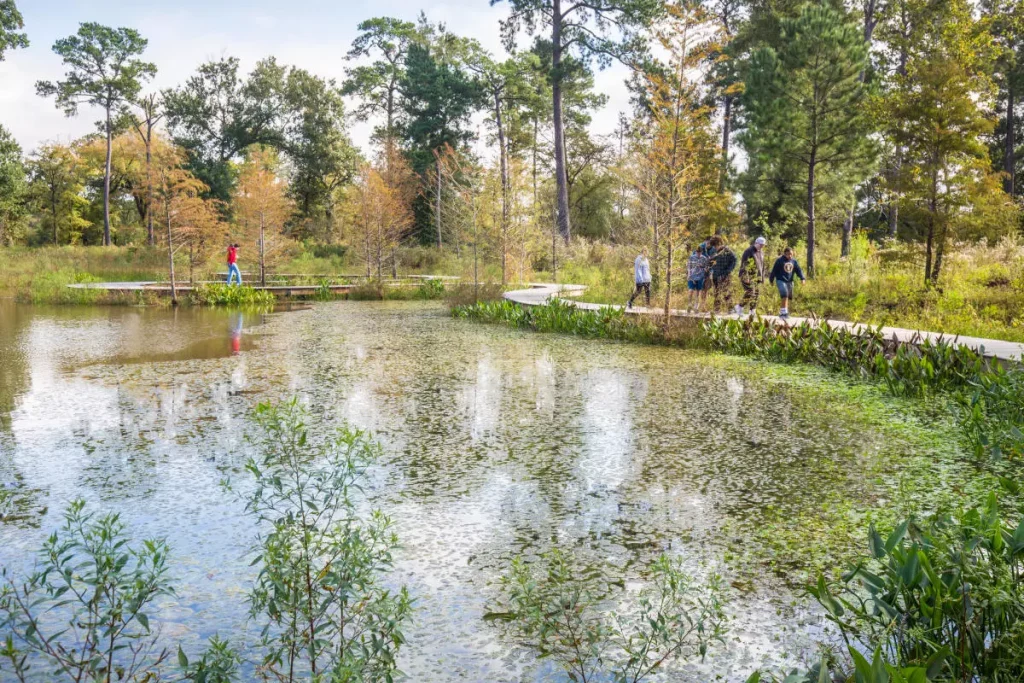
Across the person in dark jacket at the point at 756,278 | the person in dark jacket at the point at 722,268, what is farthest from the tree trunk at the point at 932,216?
the person in dark jacket at the point at 722,268

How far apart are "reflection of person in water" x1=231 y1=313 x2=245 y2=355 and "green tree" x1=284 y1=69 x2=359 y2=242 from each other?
847 inches

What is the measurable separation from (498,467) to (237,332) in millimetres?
9529

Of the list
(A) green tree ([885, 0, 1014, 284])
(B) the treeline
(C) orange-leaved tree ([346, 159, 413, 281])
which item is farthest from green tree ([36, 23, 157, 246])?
(A) green tree ([885, 0, 1014, 284])

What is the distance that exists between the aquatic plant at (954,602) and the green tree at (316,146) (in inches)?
1422

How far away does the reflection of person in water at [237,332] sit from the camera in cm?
1084

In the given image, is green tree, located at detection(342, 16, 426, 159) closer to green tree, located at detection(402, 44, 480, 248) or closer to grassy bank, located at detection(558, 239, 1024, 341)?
green tree, located at detection(402, 44, 480, 248)

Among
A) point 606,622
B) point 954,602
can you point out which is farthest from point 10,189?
point 954,602

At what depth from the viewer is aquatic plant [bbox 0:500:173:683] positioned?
2.16 metres

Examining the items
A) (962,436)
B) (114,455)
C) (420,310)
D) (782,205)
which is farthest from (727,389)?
(782,205)

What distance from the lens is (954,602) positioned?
227 cm

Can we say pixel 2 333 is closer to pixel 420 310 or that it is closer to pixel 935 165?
pixel 420 310

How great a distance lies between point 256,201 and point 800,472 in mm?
26032

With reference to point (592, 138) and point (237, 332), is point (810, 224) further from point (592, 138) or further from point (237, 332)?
point (592, 138)

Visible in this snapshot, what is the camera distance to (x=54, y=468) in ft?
15.8
